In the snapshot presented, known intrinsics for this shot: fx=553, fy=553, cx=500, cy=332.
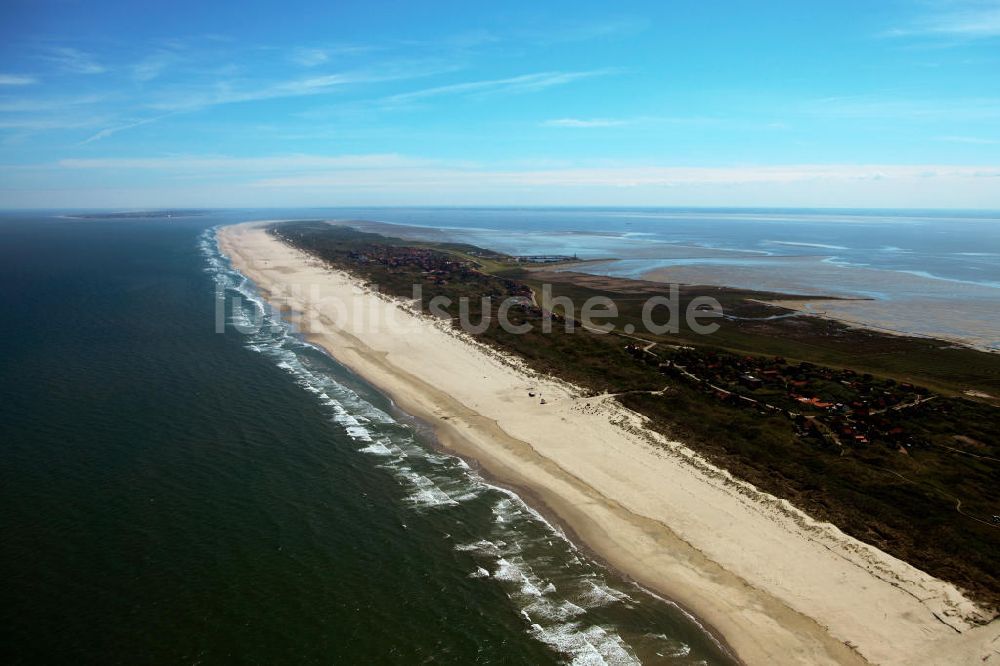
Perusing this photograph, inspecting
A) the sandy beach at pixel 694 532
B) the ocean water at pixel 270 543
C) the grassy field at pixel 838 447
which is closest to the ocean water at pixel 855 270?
the grassy field at pixel 838 447

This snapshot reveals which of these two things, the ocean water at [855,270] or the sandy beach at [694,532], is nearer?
the sandy beach at [694,532]

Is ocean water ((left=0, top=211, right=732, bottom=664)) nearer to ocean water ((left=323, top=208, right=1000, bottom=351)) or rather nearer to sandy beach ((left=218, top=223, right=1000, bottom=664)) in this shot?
sandy beach ((left=218, top=223, right=1000, bottom=664))

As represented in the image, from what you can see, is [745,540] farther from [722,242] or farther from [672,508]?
[722,242]

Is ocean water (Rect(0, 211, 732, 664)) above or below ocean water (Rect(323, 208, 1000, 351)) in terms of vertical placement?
below

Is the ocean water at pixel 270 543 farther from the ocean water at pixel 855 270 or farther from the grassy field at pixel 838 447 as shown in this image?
the ocean water at pixel 855 270

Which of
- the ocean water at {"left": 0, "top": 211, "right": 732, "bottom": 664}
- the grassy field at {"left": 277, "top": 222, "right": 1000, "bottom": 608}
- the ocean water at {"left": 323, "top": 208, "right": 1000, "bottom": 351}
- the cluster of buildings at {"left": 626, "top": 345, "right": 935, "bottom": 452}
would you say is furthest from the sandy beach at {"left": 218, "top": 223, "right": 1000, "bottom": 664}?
the ocean water at {"left": 323, "top": 208, "right": 1000, "bottom": 351}

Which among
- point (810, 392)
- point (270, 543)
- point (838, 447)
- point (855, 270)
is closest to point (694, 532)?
point (838, 447)

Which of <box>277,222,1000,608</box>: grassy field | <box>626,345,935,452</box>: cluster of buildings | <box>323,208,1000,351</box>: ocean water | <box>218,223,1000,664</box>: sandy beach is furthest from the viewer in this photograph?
<box>323,208,1000,351</box>: ocean water
